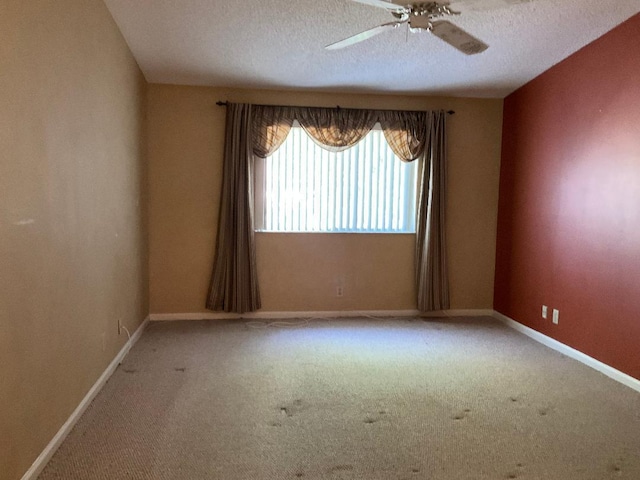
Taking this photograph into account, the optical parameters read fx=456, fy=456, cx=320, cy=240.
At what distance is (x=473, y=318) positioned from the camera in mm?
4871

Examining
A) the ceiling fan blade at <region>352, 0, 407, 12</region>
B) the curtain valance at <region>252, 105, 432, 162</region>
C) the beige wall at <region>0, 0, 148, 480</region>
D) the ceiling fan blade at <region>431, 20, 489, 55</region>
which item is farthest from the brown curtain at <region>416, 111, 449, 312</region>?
the beige wall at <region>0, 0, 148, 480</region>

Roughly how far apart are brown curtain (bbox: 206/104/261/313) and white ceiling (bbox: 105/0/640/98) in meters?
0.48

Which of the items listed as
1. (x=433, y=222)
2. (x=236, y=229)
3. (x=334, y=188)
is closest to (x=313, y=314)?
(x=236, y=229)

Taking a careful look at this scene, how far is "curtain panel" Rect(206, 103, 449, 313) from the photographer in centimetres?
450

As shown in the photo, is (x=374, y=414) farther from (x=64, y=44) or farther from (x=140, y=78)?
(x=140, y=78)

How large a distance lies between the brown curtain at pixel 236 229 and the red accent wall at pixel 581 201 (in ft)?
8.74

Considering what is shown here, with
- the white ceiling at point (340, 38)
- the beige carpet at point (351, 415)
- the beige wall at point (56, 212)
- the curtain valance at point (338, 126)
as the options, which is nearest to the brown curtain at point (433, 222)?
the curtain valance at point (338, 126)

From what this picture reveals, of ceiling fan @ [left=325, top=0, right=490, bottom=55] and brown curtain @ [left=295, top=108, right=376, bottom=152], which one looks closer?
Result: ceiling fan @ [left=325, top=0, right=490, bottom=55]

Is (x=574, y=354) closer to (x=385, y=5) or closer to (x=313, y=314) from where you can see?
(x=313, y=314)

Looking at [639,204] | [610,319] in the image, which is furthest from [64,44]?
[610,319]

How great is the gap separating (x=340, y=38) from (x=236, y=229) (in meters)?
2.03

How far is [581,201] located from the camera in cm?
361

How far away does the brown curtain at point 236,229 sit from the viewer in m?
4.49

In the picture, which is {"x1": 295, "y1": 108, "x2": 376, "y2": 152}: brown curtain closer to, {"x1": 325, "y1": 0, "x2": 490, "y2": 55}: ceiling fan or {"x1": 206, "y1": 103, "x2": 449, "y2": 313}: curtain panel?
{"x1": 206, "y1": 103, "x2": 449, "y2": 313}: curtain panel
